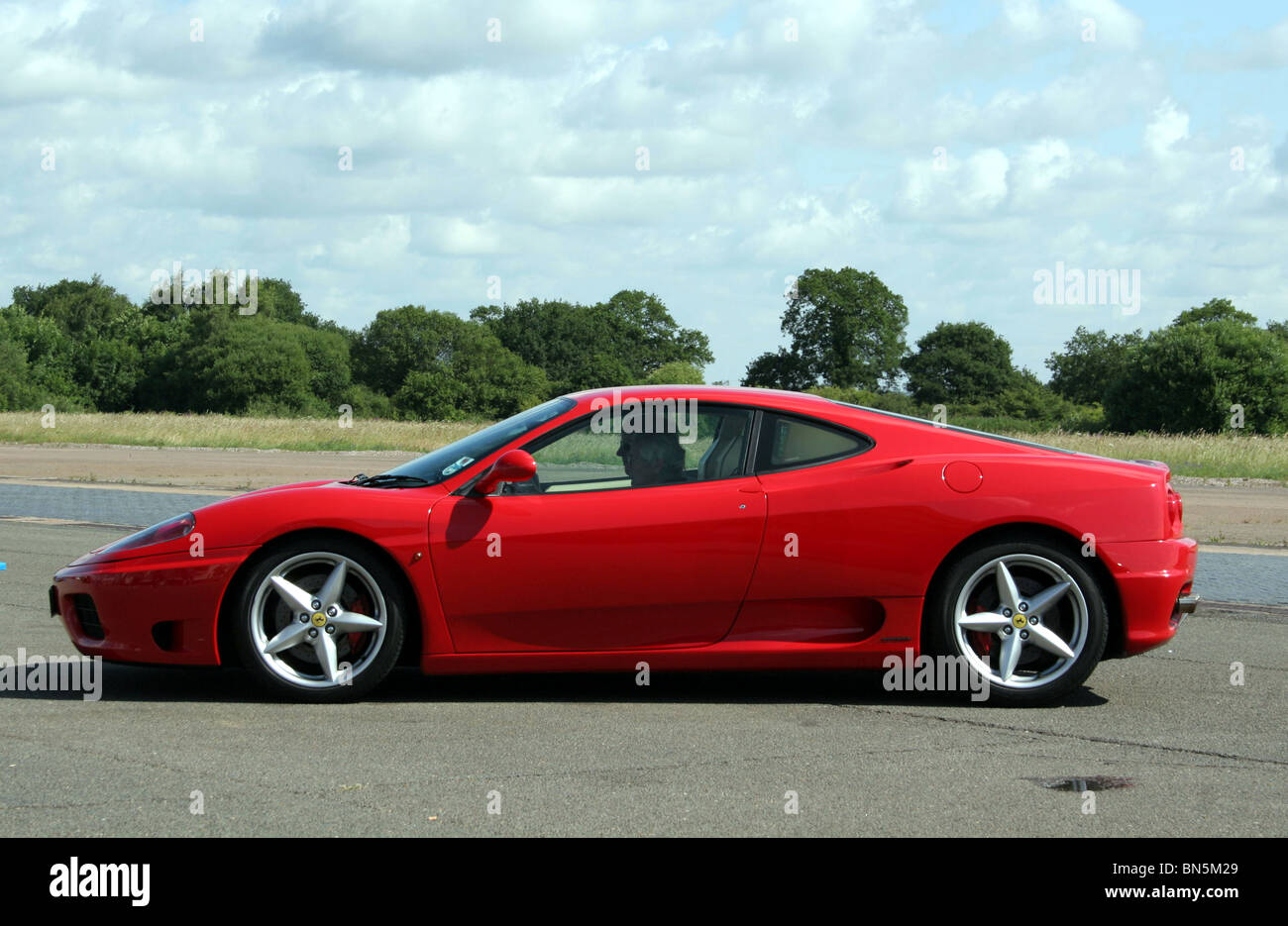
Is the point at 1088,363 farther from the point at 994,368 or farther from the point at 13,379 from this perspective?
the point at 13,379

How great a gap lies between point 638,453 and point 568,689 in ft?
3.89

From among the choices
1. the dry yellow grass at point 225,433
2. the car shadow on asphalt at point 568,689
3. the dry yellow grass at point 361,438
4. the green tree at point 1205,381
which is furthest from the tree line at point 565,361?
the car shadow on asphalt at point 568,689

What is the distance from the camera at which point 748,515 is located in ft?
19.7

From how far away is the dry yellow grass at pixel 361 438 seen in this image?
34531 mm

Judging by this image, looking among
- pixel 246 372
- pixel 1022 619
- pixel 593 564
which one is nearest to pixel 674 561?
pixel 593 564

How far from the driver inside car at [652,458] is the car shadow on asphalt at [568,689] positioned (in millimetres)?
989

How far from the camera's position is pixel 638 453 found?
6.15m

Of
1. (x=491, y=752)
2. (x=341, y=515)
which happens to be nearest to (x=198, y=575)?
(x=341, y=515)

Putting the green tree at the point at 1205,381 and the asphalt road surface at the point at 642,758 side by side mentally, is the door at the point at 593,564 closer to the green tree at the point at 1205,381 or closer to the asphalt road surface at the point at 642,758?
the asphalt road surface at the point at 642,758

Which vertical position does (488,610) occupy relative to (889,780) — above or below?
above
